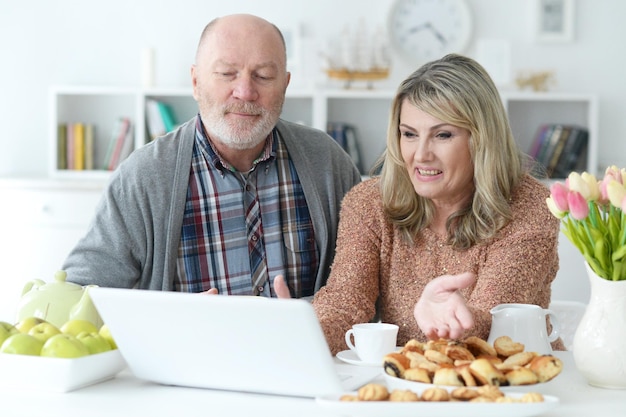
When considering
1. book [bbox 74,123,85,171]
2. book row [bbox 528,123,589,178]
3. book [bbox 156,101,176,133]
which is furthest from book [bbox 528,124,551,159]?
book [bbox 74,123,85,171]

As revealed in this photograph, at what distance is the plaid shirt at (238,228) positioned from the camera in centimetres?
227

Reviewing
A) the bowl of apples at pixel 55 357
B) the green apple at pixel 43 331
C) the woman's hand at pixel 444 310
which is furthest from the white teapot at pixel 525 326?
the green apple at pixel 43 331

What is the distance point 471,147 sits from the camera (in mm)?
2045

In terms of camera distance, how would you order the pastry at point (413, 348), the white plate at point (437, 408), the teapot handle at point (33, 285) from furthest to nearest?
the teapot handle at point (33, 285) < the pastry at point (413, 348) < the white plate at point (437, 408)

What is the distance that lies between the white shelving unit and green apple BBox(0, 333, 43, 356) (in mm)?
3202

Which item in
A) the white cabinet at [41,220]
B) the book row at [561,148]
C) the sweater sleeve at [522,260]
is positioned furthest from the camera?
the book row at [561,148]

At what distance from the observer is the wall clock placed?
4.60 meters

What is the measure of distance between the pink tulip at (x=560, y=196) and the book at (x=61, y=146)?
367 cm

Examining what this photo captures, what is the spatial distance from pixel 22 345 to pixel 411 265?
97cm

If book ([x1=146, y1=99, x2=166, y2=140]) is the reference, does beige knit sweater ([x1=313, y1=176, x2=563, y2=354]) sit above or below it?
below

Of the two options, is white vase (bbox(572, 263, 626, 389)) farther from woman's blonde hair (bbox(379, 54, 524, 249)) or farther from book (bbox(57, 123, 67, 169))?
book (bbox(57, 123, 67, 169))

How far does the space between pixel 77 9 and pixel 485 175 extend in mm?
3373

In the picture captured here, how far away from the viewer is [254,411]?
127cm

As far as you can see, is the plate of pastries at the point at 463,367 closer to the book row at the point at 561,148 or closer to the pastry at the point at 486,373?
the pastry at the point at 486,373
